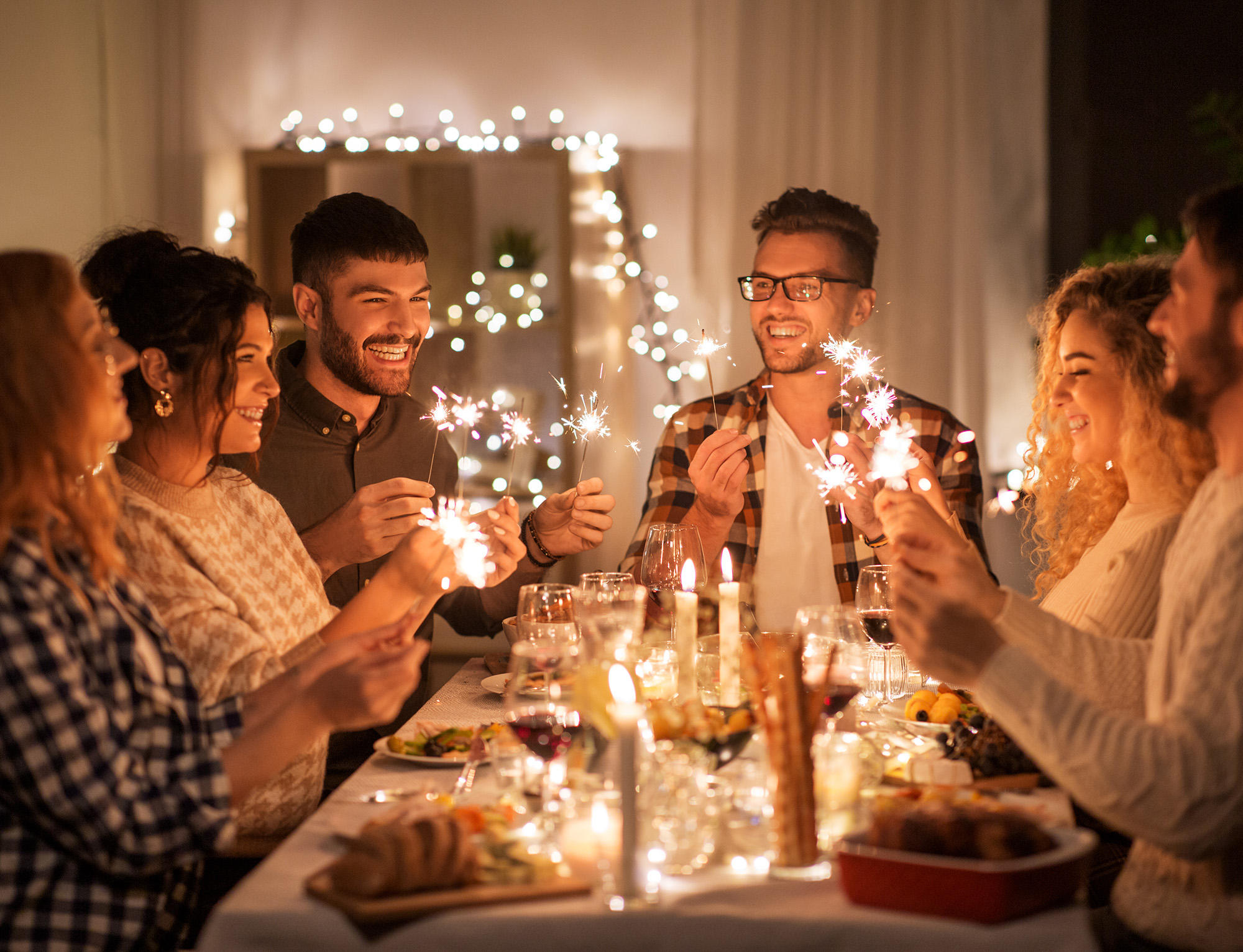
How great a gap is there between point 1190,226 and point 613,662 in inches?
36.7

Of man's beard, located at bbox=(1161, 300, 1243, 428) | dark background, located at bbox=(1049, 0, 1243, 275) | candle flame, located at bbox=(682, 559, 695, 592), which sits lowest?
candle flame, located at bbox=(682, 559, 695, 592)

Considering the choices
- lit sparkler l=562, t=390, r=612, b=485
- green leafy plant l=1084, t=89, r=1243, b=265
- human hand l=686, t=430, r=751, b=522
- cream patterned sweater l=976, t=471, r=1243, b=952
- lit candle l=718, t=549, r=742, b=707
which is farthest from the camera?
lit sparkler l=562, t=390, r=612, b=485

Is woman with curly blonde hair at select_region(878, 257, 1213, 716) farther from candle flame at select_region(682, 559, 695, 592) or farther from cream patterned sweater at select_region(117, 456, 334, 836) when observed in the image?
cream patterned sweater at select_region(117, 456, 334, 836)

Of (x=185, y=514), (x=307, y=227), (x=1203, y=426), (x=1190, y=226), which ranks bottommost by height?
(x=185, y=514)

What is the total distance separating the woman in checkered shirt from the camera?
1.20 metres

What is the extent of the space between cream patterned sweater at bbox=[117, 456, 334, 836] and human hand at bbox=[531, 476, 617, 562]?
1.97 feet

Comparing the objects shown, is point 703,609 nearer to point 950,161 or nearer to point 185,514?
point 185,514

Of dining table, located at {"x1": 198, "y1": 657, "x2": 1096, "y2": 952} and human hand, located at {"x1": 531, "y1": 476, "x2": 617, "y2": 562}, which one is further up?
human hand, located at {"x1": 531, "y1": 476, "x2": 617, "y2": 562}

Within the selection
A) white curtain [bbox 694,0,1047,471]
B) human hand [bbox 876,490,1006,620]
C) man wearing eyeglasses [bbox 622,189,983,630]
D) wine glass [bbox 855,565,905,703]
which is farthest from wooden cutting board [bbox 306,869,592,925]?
white curtain [bbox 694,0,1047,471]

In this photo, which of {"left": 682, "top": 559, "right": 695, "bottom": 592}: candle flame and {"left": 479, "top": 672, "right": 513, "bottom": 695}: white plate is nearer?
{"left": 682, "top": 559, "right": 695, "bottom": 592}: candle flame

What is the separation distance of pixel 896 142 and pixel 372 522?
264 centimetres

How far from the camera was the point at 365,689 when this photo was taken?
1.38m

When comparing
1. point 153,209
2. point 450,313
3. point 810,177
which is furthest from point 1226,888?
point 153,209

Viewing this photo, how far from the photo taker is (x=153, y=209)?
14.4 feet
